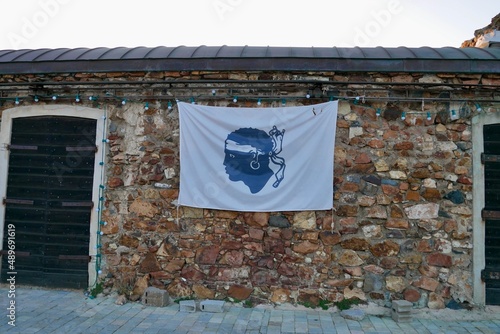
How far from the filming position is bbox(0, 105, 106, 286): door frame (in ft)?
15.9

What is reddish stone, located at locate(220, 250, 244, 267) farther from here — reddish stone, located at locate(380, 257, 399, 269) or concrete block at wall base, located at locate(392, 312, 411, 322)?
concrete block at wall base, located at locate(392, 312, 411, 322)

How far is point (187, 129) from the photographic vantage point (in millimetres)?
4668

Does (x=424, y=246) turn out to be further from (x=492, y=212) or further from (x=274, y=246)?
(x=274, y=246)

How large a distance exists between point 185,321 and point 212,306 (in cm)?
40

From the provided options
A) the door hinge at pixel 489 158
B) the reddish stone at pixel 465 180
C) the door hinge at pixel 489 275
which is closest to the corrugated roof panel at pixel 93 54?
the reddish stone at pixel 465 180

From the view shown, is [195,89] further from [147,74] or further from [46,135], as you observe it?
[46,135]

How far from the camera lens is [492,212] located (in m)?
4.37

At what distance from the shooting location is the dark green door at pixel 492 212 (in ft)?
14.3

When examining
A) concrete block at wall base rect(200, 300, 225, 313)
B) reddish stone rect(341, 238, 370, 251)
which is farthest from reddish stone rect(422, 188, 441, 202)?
concrete block at wall base rect(200, 300, 225, 313)

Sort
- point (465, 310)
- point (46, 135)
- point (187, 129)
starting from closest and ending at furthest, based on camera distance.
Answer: point (465, 310) → point (187, 129) → point (46, 135)

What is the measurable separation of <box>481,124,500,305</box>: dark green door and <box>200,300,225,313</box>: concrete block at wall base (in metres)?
3.10

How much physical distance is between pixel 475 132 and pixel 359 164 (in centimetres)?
144

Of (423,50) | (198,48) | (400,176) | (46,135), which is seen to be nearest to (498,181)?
(400,176)

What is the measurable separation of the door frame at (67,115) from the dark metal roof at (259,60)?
51 centimetres
